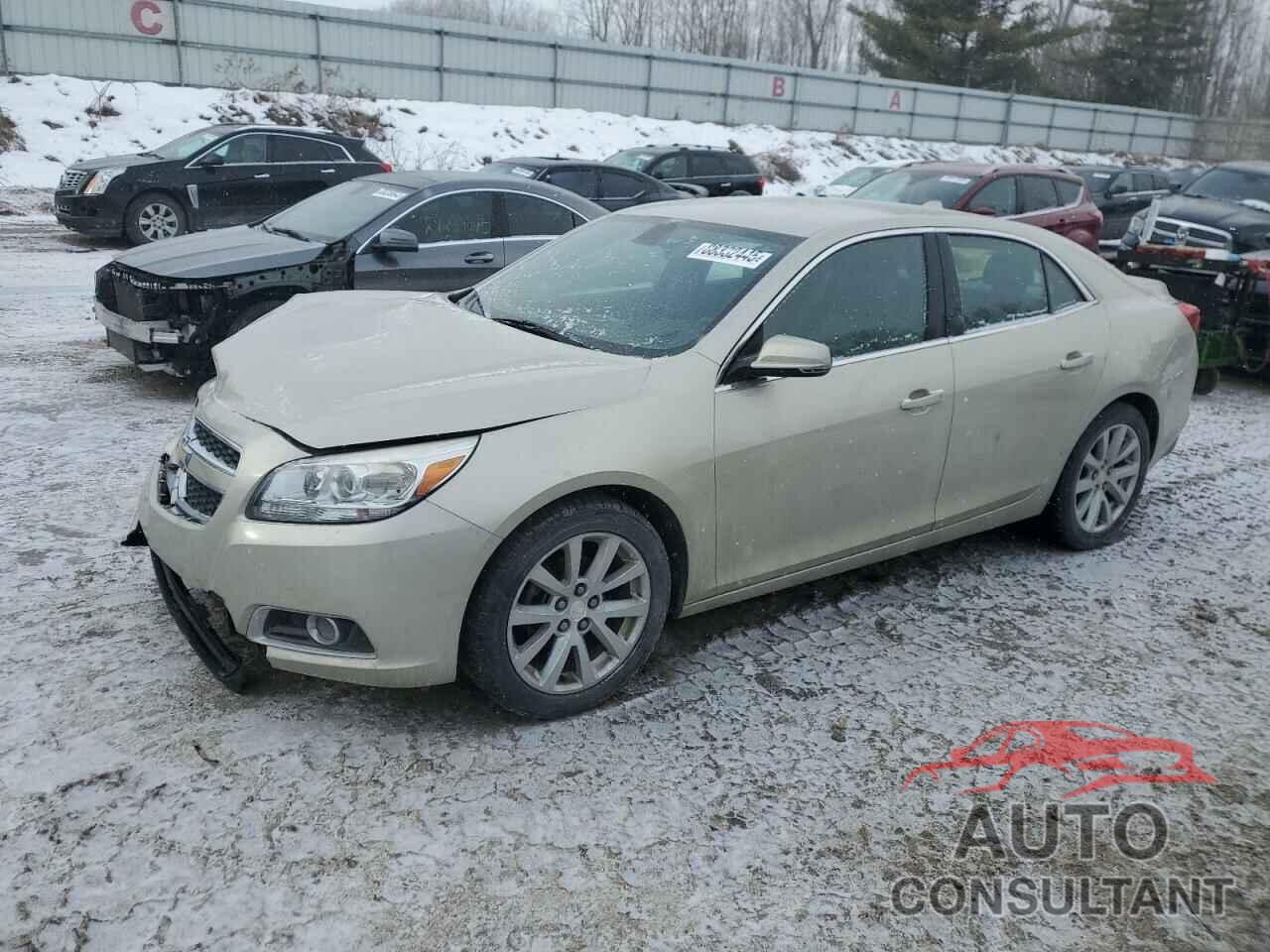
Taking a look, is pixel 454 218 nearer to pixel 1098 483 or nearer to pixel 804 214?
pixel 804 214

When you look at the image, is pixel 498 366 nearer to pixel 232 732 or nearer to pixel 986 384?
pixel 232 732

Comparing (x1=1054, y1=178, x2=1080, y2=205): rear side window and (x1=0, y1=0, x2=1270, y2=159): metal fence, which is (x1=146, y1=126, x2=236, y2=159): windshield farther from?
(x1=0, y1=0, x2=1270, y2=159): metal fence

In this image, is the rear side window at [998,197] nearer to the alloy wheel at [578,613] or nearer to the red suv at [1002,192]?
the red suv at [1002,192]

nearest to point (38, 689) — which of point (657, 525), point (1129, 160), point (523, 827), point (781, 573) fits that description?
point (523, 827)

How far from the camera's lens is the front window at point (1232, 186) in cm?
1102

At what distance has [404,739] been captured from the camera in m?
3.23

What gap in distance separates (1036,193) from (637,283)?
33.4ft

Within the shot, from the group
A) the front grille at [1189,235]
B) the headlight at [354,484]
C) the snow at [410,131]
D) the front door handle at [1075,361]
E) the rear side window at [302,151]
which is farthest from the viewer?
the snow at [410,131]

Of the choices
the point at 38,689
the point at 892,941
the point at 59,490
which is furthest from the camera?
the point at 59,490

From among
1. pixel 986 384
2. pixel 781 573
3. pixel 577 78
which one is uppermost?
pixel 577 78

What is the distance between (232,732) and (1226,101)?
7774cm

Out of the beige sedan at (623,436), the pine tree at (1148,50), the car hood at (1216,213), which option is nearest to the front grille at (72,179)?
the beige sedan at (623,436)

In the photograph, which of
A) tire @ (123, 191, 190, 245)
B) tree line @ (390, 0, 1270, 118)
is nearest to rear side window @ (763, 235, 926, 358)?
tire @ (123, 191, 190, 245)

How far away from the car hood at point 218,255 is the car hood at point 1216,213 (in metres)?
8.40
